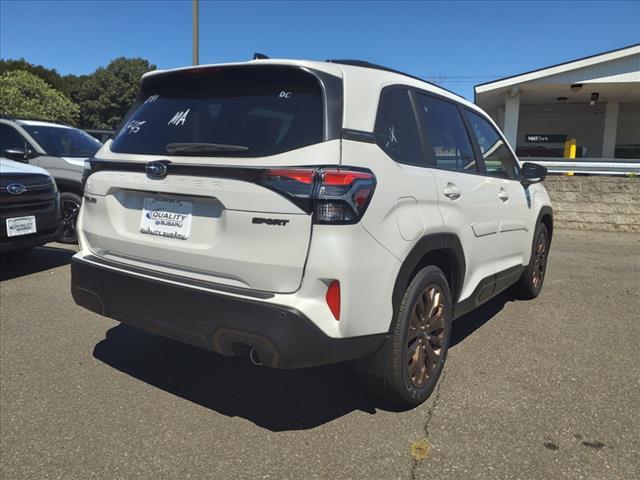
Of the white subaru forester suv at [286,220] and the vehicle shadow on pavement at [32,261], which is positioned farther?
the vehicle shadow on pavement at [32,261]

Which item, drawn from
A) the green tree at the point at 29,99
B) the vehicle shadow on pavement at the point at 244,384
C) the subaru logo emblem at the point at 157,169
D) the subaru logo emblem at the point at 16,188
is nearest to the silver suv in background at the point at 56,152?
the subaru logo emblem at the point at 16,188

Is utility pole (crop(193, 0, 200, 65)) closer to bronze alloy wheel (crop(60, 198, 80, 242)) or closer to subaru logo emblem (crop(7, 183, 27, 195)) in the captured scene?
bronze alloy wheel (crop(60, 198, 80, 242))

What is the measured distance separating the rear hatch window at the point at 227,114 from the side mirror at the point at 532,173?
2.84 m

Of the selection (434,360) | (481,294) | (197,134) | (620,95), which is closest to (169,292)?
(197,134)

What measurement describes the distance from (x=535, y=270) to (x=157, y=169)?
13.4 ft

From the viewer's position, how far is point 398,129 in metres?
2.94

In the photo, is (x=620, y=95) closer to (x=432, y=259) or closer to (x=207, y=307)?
(x=432, y=259)

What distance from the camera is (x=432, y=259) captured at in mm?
3172

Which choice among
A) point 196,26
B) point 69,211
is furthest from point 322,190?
point 196,26

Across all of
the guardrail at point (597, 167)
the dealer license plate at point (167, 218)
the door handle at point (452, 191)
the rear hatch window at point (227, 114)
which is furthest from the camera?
the guardrail at point (597, 167)

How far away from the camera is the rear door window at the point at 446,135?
328 cm

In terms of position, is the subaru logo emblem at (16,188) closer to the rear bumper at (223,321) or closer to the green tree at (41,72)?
the rear bumper at (223,321)

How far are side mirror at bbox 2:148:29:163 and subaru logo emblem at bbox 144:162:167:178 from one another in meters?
5.73

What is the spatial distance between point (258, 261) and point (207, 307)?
0.35 meters
